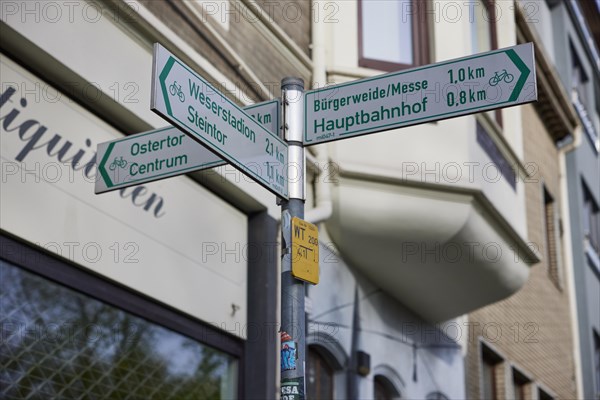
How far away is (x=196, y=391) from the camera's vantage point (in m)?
8.19

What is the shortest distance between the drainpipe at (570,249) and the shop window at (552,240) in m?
0.54

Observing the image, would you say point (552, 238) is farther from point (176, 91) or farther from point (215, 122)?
point (176, 91)

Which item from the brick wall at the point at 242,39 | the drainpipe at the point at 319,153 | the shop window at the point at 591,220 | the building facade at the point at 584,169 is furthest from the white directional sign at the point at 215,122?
the shop window at the point at 591,220

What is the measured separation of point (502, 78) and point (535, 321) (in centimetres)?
1128

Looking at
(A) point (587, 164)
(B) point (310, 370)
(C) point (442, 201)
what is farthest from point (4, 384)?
(A) point (587, 164)

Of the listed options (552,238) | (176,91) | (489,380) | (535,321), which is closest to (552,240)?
(552,238)

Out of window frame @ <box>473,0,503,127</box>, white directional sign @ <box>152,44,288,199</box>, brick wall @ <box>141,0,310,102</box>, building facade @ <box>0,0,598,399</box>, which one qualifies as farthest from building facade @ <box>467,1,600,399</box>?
white directional sign @ <box>152,44,288,199</box>

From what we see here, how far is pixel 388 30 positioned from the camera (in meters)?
11.0

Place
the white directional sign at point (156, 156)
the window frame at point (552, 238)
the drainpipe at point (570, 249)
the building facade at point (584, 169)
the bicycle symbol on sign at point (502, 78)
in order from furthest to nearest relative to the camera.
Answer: the building facade at point (584, 169) < the drainpipe at point (570, 249) < the window frame at point (552, 238) < the white directional sign at point (156, 156) < the bicycle symbol on sign at point (502, 78)

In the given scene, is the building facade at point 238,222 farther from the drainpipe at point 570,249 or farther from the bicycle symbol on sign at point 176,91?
the drainpipe at point 570,249

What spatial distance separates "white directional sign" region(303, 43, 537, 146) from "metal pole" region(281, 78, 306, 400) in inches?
2.7

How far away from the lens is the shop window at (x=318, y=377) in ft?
32.5

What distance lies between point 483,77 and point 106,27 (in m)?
3.15

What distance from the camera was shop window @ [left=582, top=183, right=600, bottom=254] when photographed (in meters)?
20.2
